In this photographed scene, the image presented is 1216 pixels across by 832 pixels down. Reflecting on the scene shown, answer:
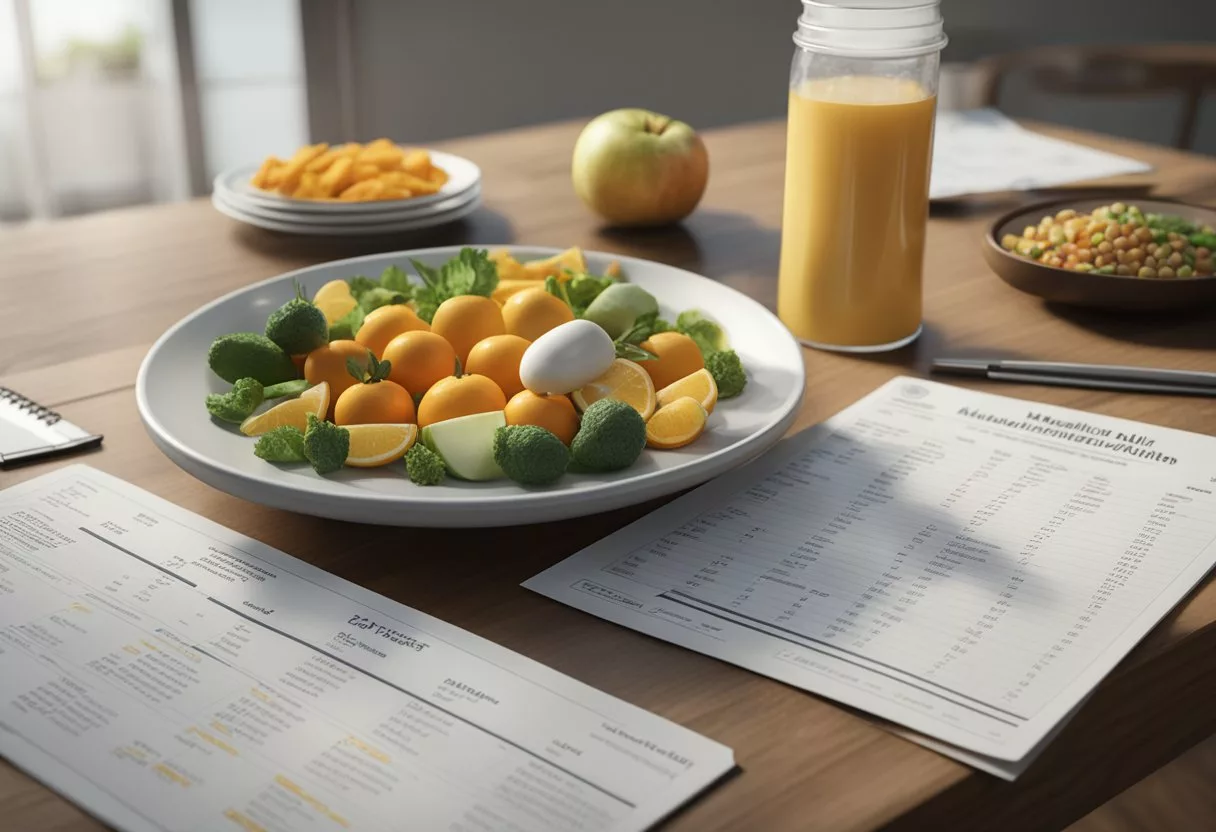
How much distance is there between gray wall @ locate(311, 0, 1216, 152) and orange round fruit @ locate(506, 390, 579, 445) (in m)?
2.63

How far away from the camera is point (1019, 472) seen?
85 centimetres

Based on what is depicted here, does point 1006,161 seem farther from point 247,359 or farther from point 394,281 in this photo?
point 247,359

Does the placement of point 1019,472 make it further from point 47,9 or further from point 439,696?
point 47,9

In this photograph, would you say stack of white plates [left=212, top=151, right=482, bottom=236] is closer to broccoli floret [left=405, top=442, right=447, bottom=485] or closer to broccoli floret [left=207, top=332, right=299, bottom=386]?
broccoli floret [left=207, top=332, right=299, bottom=386]

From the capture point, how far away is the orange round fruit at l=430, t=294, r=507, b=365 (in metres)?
0.89

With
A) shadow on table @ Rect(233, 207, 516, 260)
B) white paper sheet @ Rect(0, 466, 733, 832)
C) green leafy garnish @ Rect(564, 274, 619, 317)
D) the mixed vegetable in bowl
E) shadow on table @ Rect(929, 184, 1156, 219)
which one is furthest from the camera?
shadow on table @ Rect(929, 184, 1156, 219)

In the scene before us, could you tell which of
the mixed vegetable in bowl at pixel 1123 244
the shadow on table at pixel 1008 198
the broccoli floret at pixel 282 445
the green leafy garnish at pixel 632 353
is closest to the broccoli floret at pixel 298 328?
the broccoli floret at pixel 282 445

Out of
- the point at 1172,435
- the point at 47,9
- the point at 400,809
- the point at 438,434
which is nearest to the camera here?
the point at 400,809

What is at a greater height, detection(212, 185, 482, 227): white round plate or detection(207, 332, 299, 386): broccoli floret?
detection(207, 332, 299, 386): broccoli floret

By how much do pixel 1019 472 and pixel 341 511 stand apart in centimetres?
46

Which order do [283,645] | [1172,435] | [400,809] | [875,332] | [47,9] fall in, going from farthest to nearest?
[47,9], [875,332], [1172,435], [283,645], [400,809]

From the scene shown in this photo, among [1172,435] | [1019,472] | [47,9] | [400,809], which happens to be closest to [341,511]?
[400,809]

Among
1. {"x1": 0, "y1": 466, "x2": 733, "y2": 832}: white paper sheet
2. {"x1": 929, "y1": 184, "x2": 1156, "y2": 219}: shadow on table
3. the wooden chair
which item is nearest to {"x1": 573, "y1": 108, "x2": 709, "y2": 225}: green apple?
{"x1": 929, "y1": 184, "x2": 1156, "y2": 219}: shadow on table

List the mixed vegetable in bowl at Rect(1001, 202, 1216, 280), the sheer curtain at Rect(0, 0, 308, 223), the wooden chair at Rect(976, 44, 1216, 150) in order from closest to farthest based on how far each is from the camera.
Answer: the mixed vegetable in bowl at Rect(1001, 202, 1216, 280), the wooden chair at Rect(976, 44, 1216, 150), the sheer curtain at Rect(0, 0, 308, 223)
